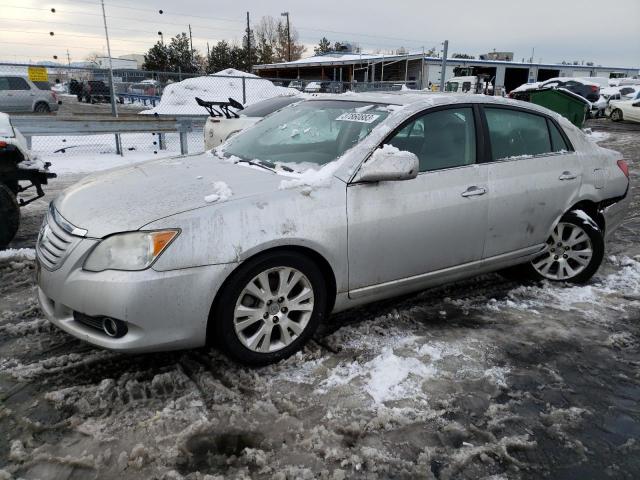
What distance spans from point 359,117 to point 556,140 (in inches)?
73.6

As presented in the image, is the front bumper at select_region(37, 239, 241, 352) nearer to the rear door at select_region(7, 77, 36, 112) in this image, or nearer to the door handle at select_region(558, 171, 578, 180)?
the door handle at select_region(558, 171, 578, 180)

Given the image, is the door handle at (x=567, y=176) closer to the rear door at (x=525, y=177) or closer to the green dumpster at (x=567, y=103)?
the rear door at (x=525, y=177)

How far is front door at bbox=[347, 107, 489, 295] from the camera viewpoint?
3.25 metres

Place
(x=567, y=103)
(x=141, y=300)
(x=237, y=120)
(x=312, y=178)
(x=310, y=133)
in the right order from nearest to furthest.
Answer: (x=141, y=300) < (x=312, y=178) < (x=310, y=133) < (x=237, y=120) < (x=567, y=103)

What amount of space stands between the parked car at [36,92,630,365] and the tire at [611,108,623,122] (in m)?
21.4

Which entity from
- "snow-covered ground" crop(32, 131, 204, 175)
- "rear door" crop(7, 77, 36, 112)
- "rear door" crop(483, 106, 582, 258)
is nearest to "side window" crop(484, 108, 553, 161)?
"rear door" crop(483, 106, 582, 258)

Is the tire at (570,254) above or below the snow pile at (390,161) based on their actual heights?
below

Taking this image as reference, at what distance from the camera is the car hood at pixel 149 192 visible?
2.79m

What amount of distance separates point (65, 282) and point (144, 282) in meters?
0.49

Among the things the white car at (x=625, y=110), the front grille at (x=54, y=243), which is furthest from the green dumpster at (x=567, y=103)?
the front grille at (x=54, y=243)

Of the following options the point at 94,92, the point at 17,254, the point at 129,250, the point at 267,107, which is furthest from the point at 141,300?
the point at 94,92

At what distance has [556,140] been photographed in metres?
4.39

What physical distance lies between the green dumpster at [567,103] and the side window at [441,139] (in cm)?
1291

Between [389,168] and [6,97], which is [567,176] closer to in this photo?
[389,168]
